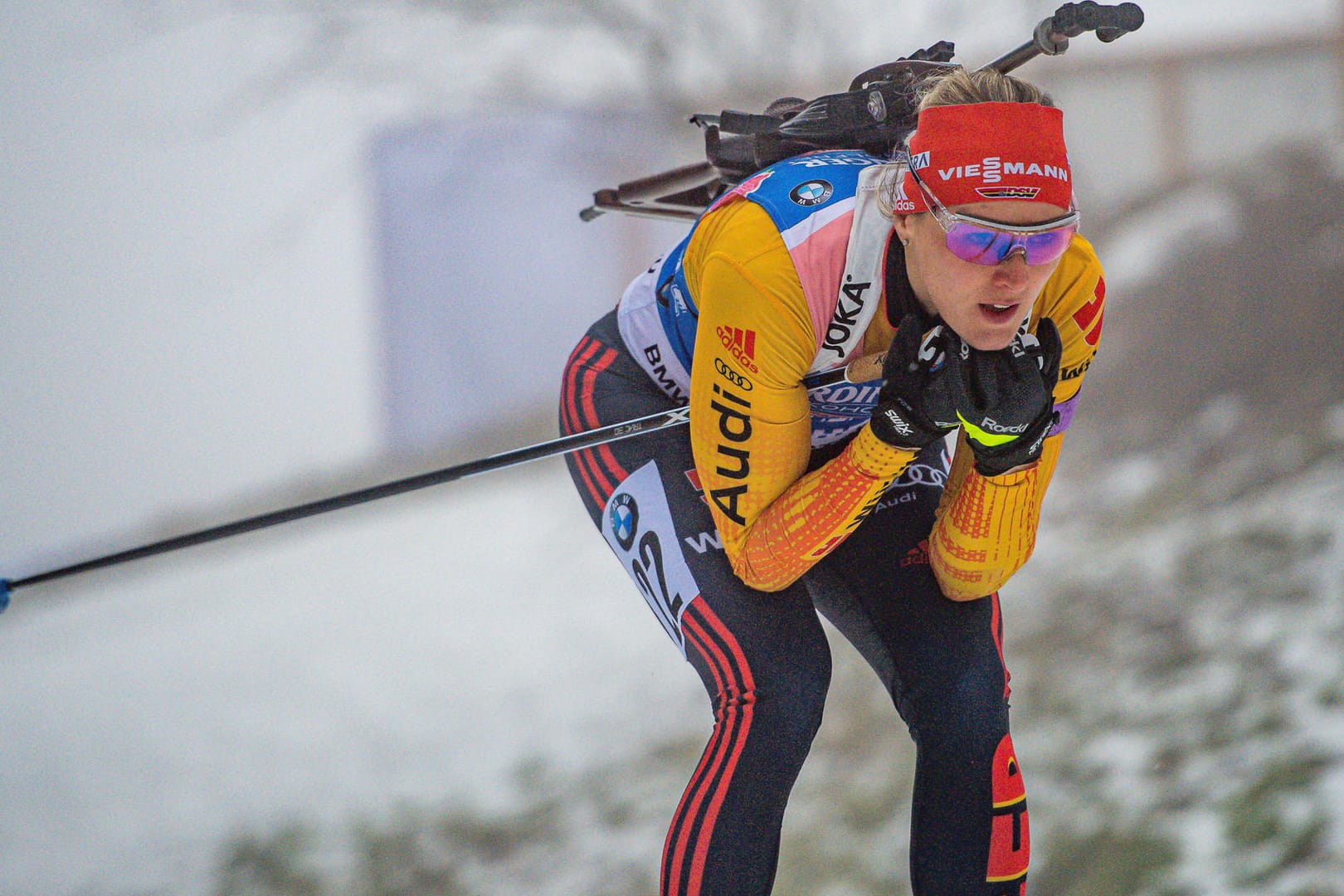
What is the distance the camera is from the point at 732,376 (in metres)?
1.27

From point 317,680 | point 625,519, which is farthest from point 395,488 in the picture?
point 317,680

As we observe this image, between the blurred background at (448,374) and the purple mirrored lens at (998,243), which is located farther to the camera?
the blurred background at (448,374)

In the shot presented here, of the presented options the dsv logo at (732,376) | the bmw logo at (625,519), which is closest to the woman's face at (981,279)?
the dsv logo at (732,376)

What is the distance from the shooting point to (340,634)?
3834 mm

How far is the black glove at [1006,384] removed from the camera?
1208 millimetres

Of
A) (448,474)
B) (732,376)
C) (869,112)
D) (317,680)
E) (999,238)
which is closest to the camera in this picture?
(999,238)

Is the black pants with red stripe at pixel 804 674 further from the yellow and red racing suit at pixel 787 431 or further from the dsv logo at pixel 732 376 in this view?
the dsv logo at pixel 732 376

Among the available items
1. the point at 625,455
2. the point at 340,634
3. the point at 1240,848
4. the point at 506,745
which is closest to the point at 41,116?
the point at 340,634

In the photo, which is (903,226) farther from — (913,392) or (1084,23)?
(1084,23)

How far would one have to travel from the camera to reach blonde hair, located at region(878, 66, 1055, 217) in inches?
48.7

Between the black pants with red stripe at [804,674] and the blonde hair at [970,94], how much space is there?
1.42ft

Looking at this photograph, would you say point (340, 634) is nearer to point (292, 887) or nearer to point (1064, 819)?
point (292, 887)

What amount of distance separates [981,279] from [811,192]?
238mm

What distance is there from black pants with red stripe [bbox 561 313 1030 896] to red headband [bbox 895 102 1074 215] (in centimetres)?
46
